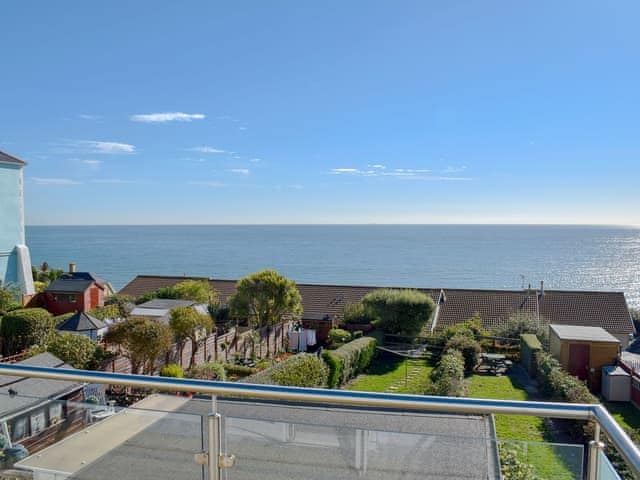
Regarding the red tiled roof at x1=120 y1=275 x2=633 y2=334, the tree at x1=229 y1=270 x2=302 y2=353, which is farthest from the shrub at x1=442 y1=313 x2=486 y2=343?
the tree at x1=229 y1=270 x2=302 y2=353

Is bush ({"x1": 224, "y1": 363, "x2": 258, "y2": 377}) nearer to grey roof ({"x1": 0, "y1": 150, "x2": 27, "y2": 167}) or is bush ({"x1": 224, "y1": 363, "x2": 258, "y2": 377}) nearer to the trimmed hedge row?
the trimmed hedge row

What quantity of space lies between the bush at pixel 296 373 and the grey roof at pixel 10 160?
1710 cm

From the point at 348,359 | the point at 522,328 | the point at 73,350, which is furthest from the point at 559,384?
the point at 73,350

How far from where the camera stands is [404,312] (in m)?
22.0

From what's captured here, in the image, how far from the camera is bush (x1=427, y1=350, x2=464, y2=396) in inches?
526

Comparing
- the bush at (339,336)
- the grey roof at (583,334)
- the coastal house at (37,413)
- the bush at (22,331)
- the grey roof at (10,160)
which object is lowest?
the bush at (339,336)

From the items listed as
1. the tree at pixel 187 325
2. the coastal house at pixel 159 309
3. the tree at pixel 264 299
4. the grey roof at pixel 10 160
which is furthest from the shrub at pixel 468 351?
the grey roof at pixel 10 160

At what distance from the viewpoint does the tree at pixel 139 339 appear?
43.2 feet

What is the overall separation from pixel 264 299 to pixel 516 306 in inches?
523

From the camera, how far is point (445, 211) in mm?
95625

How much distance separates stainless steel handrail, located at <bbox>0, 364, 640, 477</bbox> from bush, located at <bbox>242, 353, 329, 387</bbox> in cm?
966

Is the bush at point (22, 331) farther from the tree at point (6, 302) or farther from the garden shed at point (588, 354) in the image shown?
the garden shed at point (588, 354)

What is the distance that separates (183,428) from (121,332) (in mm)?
12302

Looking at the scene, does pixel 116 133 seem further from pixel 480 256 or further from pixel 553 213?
pixel 480 256
